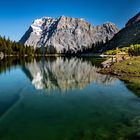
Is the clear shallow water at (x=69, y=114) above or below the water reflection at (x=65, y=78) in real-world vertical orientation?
below

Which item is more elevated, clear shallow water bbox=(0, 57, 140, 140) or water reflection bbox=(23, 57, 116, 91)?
water reflection bbox=(23, 57, 116, 91)

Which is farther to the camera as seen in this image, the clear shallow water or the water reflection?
the water reflection

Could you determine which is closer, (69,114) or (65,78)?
(69,114)

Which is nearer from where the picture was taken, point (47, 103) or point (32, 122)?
point (32, 122)

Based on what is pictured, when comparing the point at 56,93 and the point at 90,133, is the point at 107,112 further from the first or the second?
the point at 56,93

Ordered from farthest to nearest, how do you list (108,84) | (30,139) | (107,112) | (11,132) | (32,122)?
(108,84), (107,112), (32,122), (11,132), (30,139)

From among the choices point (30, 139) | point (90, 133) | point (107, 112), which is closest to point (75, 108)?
point (107, 112)

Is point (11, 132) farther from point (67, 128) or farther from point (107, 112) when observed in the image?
point (107, 112)

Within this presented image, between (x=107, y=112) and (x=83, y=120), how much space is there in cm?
494

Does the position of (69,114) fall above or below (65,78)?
below

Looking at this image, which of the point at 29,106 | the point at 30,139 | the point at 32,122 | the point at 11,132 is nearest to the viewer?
the point at 30,139

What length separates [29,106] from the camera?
3641 centimetres

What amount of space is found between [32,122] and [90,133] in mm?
6889

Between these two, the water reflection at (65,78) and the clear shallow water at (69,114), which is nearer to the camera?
the clear shallow water at (69,114)
